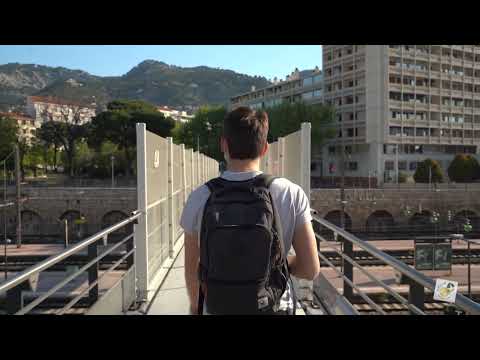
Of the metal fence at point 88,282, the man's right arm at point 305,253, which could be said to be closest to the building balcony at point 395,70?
the metal fence at point 88,282

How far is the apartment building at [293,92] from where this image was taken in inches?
2591

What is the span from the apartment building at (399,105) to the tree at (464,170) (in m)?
7.32

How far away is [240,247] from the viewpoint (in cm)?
172

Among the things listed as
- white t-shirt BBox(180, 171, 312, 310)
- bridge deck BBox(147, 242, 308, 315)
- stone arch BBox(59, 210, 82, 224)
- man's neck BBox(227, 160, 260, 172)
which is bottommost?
stone arch BBox(59, 210, 82, 224)

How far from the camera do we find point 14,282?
2.12 m

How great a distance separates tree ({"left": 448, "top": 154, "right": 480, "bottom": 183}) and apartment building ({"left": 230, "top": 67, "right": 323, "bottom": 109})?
72.4 feet

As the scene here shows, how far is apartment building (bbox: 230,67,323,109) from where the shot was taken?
216 feet

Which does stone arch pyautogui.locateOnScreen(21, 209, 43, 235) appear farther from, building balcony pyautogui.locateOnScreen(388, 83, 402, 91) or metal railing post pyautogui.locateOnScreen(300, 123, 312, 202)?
building balcony pyautogui.locateOnScreen(388, 83, 402, 91)

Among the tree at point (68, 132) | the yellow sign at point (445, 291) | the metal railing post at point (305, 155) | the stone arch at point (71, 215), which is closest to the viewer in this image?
the yellow sign at point (445, 291)

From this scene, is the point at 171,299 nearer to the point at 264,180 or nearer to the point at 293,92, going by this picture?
the point at 264,180

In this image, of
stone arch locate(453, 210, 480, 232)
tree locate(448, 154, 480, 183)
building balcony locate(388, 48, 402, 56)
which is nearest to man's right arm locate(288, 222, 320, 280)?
stone arch locate(453, 210, 480, 232)

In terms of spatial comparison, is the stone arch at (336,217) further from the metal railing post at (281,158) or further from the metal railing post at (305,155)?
the metal railing post at (305,155)
